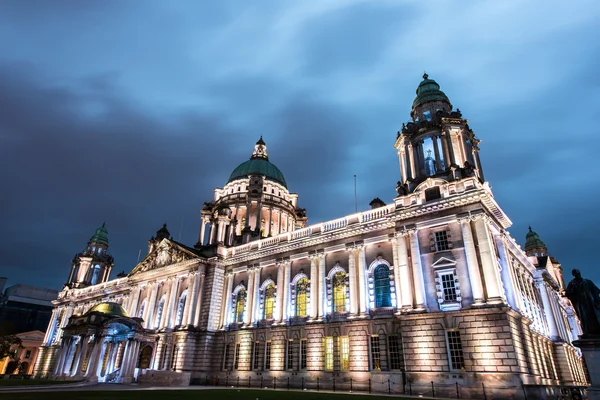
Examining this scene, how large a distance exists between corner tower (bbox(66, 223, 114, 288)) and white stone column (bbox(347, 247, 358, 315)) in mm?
59870

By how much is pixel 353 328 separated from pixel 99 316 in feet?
93.1

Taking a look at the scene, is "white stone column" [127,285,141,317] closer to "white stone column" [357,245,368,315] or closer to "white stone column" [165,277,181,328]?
"white stone column" [165,277,181,328]

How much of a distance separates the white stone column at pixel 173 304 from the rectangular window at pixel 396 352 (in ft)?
87.8

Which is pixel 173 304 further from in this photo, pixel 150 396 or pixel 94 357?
pixel 150 396

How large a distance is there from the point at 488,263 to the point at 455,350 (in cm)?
614

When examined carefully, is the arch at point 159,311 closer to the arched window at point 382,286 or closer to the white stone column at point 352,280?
the white stone column at point 352,280

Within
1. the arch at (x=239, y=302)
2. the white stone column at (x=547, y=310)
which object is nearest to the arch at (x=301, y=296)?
the arch at (x=239, y=302)

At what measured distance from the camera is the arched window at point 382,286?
1176 inches

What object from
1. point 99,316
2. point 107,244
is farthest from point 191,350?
point 107,244

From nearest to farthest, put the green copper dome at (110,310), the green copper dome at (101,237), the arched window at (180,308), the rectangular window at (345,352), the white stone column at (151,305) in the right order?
the rectangular window at (345,352)
the green copper dome at (110,310)
the arched window at (180,308)
the white stone column at (151,305)
the green copper dome at (101,237)

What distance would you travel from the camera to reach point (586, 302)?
16359 mm

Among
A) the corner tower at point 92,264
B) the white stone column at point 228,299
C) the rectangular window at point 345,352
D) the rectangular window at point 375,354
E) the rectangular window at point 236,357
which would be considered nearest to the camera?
the rectangular window at point 375,354

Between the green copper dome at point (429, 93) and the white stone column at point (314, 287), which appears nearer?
the white stone column at point (314, 287)

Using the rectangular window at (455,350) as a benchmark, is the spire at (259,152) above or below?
above
